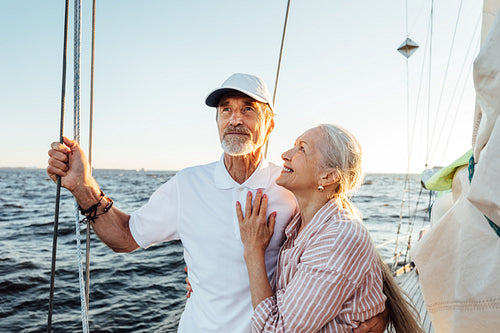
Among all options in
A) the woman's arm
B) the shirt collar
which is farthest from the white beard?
the woman's arm

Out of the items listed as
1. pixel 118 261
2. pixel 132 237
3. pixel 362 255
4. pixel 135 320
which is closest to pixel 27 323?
pixel 135 320

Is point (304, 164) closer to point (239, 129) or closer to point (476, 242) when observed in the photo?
point (239, 129)

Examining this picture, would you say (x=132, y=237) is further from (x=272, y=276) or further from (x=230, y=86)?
(x=230, y=86)

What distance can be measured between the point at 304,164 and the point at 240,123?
47cm

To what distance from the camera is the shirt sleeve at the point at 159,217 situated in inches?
77.2

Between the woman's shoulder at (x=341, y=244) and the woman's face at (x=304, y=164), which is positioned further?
the woman's face at (x=304, y=164)

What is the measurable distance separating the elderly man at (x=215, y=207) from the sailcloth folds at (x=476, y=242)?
725mm

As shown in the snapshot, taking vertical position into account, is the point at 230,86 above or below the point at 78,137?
above

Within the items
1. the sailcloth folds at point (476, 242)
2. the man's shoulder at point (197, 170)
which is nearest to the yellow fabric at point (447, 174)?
the sailcloth folds at point (476, 242)

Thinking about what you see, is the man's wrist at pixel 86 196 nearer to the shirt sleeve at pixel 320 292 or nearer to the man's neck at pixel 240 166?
the man's neck at pixel 240 166

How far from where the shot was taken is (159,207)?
196 cm

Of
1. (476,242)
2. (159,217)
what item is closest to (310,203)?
(476,242)

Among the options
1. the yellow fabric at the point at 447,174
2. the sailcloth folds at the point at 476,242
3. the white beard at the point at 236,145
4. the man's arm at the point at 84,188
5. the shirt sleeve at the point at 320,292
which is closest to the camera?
the sailcloth folds at the point at 476,242

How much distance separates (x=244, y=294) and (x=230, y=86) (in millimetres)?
983
